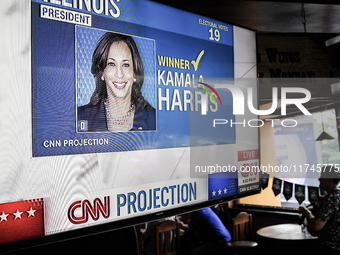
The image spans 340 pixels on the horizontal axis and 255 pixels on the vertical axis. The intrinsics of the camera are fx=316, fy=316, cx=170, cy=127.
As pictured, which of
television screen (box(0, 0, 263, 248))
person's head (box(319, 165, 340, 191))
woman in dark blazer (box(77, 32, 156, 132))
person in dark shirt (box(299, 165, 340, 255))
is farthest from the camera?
person's head (box(319, 165, 340, 191))

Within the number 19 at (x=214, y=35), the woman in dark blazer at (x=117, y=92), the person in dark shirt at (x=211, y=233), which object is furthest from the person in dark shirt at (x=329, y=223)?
the woman in dark blazer at (x=117, y=92)

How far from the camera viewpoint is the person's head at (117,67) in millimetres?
1169

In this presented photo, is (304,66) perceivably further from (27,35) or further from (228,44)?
(27,35)

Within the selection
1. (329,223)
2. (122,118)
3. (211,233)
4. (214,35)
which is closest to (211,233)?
(211,233)

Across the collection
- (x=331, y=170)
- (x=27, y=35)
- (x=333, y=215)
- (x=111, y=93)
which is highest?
(x=27, y=35)

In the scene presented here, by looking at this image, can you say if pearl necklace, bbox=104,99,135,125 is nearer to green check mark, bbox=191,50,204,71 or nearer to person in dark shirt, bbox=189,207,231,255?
green check mark, bbox=191,50,204,71

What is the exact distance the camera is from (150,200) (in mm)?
1281

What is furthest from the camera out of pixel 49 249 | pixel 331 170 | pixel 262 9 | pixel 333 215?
pixel 331 170

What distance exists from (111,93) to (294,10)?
1.87m

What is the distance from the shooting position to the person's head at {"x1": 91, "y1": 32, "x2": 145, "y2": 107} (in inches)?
46.0

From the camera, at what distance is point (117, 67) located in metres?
1.23

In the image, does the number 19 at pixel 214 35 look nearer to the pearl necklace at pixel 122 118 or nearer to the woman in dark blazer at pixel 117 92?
the woman in dark blazer at pixel 117 92

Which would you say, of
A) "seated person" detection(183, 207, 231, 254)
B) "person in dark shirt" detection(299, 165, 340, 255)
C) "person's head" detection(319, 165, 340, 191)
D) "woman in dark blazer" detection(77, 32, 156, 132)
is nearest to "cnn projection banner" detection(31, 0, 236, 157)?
"woman in dark blazer" detection(77, 32, 156, 132)

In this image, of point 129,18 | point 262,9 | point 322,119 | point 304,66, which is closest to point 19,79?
point 129,18
